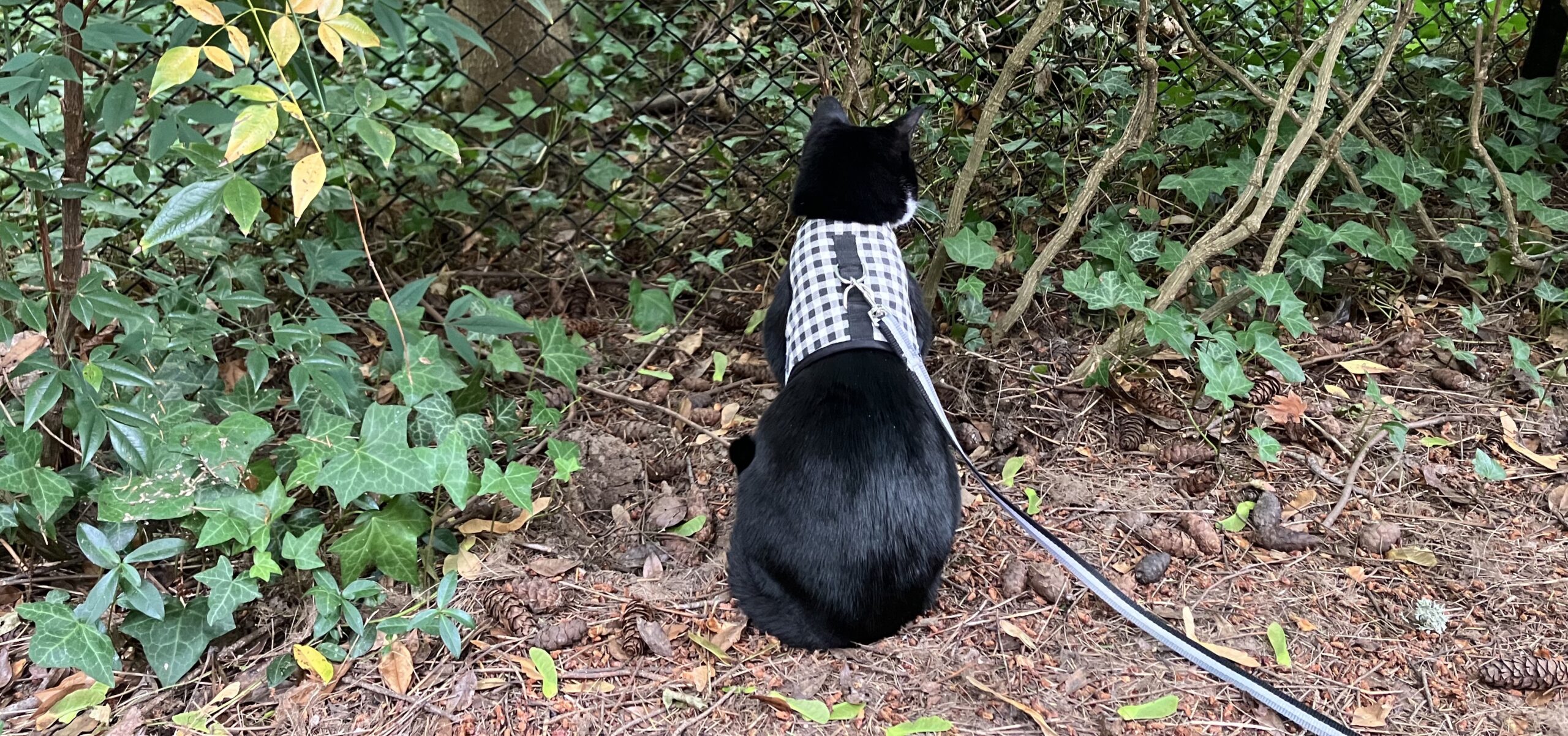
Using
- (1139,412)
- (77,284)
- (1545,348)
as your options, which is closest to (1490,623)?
(1139,412)

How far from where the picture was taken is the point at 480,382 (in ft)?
7.33

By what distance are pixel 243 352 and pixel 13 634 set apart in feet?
2.79

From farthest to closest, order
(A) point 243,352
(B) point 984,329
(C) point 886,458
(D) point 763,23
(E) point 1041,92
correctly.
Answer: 1. (D) point 763,23
2. (E) point 1041,92
3. (B) point 984,329
4. (A) point 243,352
5. (C) point 886,458

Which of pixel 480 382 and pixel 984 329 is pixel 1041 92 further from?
pixel 480 382

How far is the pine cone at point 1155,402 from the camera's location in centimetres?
229

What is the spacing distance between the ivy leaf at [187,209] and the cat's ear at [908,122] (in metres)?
1.40

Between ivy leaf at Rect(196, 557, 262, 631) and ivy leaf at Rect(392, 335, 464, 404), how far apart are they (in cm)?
45

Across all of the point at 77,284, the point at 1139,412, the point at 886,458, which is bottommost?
the point at 1139,412

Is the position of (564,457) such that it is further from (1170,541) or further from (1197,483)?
(1197,483)

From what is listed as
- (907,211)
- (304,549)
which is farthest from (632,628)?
(907,211)

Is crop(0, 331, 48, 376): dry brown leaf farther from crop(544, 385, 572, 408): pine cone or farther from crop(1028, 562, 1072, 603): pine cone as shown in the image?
crop(1028, 562, 1072, 603): pine cone

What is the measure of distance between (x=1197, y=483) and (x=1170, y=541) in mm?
216

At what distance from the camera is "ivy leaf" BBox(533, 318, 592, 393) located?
2230 millimetres

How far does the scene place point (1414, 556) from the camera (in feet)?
6.26
